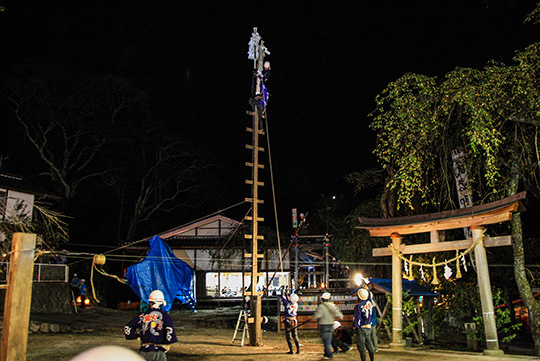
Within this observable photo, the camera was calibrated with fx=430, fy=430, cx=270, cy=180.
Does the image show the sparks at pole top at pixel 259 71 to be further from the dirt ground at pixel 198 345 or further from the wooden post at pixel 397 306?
the dirt ground at pixel 198 345

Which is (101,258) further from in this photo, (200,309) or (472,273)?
(200,309)

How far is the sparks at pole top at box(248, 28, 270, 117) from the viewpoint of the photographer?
14.6 m

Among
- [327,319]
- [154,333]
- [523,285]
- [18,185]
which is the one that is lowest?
[327,319]

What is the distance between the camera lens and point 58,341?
13.4 m

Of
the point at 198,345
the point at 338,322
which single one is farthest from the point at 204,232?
the point at 338,322

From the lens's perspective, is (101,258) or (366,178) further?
(366,178)

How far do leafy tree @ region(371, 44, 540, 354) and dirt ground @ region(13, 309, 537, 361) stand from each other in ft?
12.5

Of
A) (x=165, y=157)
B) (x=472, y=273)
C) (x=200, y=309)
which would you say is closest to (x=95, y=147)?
(x=165, y=157)

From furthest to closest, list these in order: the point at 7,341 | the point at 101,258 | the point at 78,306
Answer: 1. the point at 78,306
2. the point at 101,258
3. the point at 7,341

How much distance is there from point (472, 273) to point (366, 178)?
6173 millimetres

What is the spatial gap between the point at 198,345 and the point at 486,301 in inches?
343

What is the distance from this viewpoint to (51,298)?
69.8 feet

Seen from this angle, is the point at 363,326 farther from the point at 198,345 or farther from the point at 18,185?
the point at 18,185

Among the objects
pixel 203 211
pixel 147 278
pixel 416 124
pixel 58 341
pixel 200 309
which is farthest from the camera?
pixel 203 211
